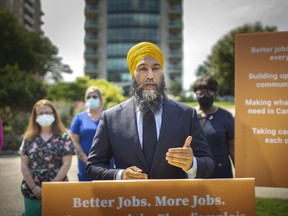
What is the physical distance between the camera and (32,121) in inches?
162

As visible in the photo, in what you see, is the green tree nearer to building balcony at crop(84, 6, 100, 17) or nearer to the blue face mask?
the blue face mask

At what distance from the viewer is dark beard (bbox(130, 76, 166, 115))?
2129 mm

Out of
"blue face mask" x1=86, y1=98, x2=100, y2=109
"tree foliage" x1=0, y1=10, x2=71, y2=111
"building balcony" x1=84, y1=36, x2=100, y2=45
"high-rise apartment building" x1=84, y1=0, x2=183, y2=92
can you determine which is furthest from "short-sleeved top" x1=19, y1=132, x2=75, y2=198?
"building balcony" x1=84, y1=36, x2=100, y2=45

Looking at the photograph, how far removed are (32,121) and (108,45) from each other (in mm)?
72978

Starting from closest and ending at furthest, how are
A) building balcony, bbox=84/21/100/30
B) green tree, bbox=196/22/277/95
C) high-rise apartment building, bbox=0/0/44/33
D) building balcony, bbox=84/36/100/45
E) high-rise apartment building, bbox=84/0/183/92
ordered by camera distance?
1. green tree, bbox=196/22/277/95
2. high-rise apartment building, bbox=0/0/44/33
3. high-rise apartment building, bbox=84/0/183/92
4. building balcony, bbox=84/21/100/30
5. building balcony, bbox=84/36/100/45

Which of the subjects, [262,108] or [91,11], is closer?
[262,108]

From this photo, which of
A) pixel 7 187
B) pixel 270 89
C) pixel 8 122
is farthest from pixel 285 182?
pixel 8 122

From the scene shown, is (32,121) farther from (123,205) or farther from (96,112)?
(123,205)

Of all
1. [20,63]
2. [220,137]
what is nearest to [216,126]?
[220,137]

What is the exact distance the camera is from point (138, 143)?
6.68ft

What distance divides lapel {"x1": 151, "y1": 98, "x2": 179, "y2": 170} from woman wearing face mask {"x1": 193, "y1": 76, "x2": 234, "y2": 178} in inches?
75.3

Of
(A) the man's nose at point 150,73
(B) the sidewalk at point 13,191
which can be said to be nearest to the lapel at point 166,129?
(A) the man's nose at point 150,73

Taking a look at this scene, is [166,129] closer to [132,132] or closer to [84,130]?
[132,132]

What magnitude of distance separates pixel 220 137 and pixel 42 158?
1.97 meters
